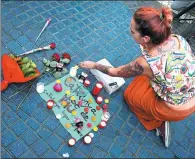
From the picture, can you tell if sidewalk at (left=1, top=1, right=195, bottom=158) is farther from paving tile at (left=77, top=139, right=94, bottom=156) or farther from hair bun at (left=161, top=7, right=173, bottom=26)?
hair bun at (left=161, top=7, right=173, bottom=26)

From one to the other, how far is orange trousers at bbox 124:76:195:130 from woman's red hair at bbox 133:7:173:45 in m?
0.74

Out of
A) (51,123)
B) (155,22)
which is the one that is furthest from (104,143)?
(155,22)

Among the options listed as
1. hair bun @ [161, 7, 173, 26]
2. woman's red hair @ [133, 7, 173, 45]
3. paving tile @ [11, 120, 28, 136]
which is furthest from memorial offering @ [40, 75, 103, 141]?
hair bun @ [161, 7, 173, 26]

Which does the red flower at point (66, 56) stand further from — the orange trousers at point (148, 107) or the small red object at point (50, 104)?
the orange trousers at point (148, 107)

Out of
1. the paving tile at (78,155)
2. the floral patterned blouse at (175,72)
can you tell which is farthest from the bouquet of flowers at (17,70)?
the floral patterned blouse at (175,72)

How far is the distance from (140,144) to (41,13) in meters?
2.33

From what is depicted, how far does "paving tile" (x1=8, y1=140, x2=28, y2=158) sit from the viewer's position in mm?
2270

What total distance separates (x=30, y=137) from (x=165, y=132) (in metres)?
1.52

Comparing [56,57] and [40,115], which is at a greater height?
[56,57]

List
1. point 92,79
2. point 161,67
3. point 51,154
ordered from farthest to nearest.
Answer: point 92,79, point 51,154, point 161,67

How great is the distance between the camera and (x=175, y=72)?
2.06 m

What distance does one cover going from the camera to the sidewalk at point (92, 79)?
7.95 ft

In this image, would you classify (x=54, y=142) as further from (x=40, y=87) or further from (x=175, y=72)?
(x=175, y=72)

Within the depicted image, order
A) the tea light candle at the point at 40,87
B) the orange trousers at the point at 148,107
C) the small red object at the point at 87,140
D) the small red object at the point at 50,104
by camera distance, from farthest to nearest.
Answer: the tea light candle at the point at 40,87
the small red object at the point at 50,104
the small red object at the point at 87,140
the orange trousers at the point at 148,107
